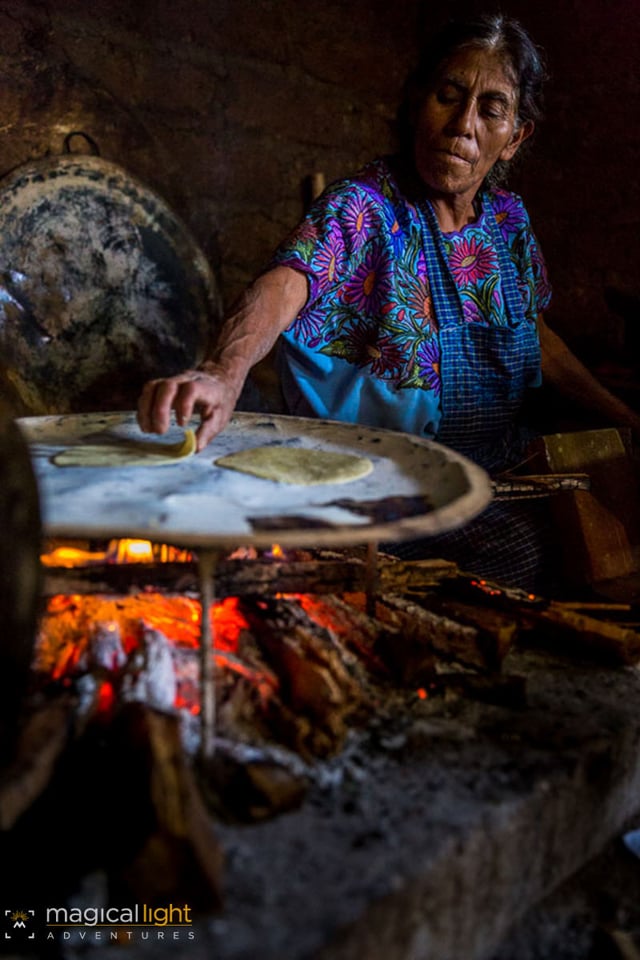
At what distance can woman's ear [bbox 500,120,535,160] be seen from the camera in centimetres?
262

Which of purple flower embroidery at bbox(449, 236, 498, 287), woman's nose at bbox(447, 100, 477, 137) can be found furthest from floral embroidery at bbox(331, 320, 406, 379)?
woman's nose at bbox(447, 100, 477, 137)

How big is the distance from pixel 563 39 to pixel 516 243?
1.47 m

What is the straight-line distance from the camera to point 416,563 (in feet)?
6.59

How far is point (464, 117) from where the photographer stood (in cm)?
239

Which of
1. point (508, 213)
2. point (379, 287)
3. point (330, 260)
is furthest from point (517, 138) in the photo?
point (330, 260)

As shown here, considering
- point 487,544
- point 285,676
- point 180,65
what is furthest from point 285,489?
point 180,65

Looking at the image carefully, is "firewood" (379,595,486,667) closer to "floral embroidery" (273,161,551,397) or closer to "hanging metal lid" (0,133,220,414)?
"floral embroidery" (273,161,551,397)

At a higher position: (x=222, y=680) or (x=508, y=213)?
(x=508, y=213)

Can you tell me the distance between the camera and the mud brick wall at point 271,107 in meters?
3.30

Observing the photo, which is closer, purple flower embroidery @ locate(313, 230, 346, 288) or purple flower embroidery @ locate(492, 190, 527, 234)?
purple flower embroidery @ locate(313, 230, 346, 288)

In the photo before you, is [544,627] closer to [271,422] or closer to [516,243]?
[271,422]

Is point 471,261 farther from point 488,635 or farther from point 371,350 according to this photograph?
point 488,635

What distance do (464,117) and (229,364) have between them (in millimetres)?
1112

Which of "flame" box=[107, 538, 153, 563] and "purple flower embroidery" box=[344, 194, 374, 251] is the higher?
"purple flower embroidery" box=[344, 194, 374, 251]
